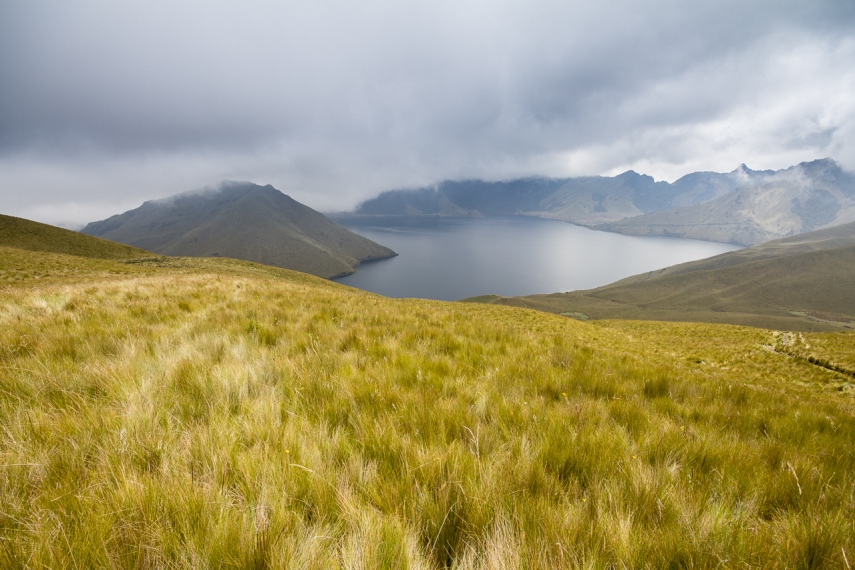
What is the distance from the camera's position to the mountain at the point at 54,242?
59531 millimetres

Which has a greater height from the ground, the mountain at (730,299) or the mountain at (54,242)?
the mountain at (54,242)

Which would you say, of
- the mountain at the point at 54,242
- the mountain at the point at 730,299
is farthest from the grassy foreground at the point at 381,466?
the mountain at the point at 730,299

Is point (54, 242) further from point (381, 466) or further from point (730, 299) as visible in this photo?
point (730, 299)

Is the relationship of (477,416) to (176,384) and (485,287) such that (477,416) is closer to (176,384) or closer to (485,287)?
(176,384)

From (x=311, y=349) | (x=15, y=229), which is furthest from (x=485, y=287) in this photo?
(x=311, y=349)

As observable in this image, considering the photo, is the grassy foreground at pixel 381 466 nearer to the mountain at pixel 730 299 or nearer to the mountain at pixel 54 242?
the mountain at pixel 54 242

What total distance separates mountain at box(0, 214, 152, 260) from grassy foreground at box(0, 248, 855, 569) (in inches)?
2926

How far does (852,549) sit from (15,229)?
104m

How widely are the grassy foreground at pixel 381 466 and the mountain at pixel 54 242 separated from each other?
244 feet

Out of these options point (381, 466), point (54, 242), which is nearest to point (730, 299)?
point (381, 466)

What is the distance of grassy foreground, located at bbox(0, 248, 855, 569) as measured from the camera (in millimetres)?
1108

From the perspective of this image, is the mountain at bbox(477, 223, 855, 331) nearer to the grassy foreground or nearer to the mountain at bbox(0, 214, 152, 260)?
the mountain at bbox(0, 214, 152, 260)

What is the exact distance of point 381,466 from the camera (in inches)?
63.9

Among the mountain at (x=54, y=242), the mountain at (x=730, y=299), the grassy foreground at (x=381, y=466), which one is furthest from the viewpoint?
the mountain at (x=730, y=299)
